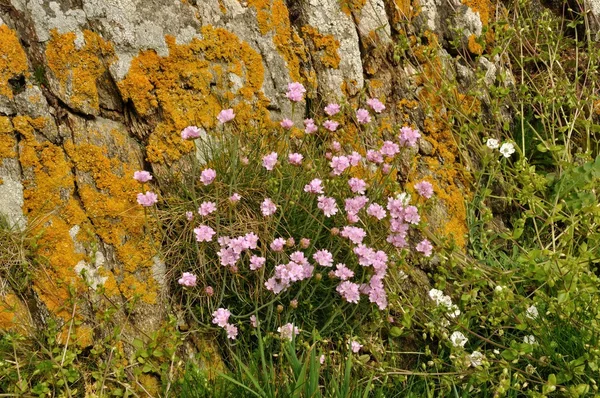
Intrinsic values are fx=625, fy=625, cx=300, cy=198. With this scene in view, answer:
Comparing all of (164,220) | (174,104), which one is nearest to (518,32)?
(174,104)

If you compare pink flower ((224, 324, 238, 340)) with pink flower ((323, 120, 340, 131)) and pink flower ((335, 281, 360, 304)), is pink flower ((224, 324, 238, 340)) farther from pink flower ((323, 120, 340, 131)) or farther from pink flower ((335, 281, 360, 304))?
pink flower ((323, 120, 340, 131))

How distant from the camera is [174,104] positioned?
3.42 m

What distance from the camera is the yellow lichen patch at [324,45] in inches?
151

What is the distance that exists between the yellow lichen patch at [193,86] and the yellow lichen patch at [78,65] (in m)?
0.16

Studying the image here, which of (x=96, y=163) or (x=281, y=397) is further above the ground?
(x=96, y=163)

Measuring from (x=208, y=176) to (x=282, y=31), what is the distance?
1.23m

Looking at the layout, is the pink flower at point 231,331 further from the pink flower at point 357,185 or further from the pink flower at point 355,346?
the pink flower at point 357,185

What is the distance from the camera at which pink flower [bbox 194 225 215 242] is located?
2986 mm

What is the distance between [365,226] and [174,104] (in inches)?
49.5

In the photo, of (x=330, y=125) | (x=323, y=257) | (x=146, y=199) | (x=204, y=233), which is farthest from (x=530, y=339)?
(x=146, y=199)

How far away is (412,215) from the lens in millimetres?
3039

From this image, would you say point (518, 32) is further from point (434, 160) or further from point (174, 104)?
point (174, 104)

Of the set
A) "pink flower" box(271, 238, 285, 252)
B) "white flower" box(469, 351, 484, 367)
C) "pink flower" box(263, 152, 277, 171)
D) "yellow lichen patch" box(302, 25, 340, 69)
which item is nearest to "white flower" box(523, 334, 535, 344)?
"white flower" box(469, 351, 484, 367)

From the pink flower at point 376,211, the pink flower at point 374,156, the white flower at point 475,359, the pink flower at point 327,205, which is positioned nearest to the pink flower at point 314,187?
the pink flower at point 327,205
